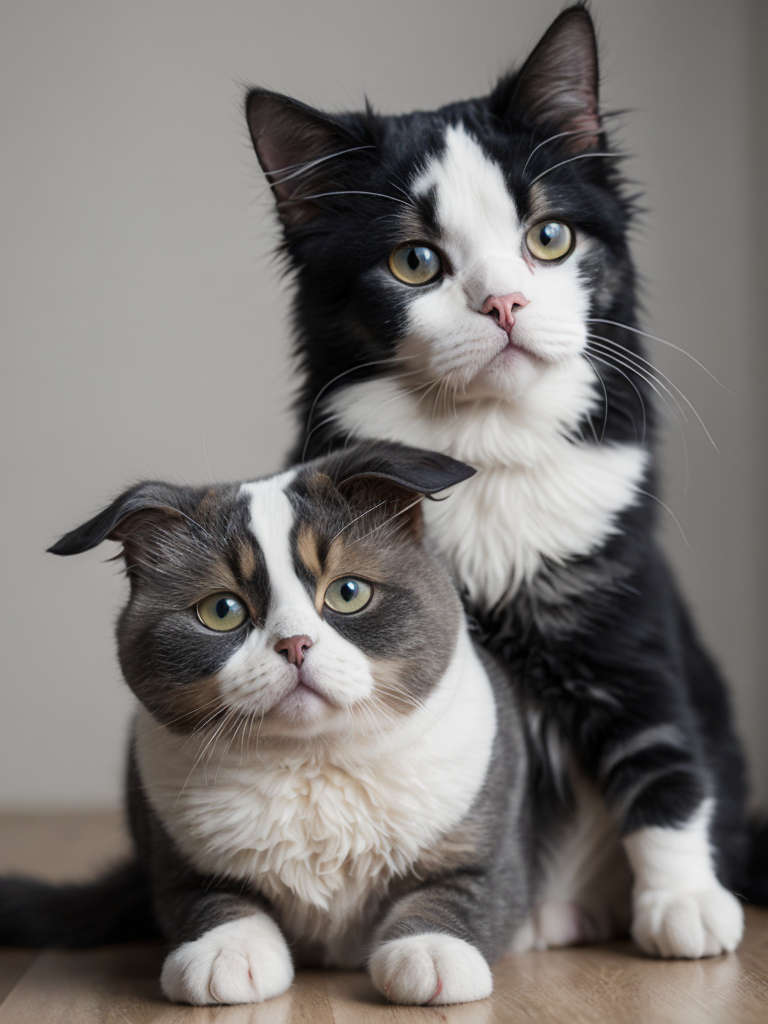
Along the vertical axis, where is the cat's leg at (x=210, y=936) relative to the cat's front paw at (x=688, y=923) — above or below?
above

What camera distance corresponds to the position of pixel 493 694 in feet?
4.23

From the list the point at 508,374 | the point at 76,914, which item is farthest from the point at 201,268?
the point at 76,914

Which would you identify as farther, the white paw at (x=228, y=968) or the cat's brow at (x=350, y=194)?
the cat's brow at (x=350, y=194)

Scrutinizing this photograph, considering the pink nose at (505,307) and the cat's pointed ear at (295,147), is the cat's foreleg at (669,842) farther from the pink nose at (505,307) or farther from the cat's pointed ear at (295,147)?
the cat's pointed ear at (295,147)

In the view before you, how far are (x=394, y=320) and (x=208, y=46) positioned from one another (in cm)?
158

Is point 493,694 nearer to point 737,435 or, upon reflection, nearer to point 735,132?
point 737,435

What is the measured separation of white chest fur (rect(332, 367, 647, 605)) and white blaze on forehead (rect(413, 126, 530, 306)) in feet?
0.55

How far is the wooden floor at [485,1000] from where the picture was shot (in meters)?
1.00

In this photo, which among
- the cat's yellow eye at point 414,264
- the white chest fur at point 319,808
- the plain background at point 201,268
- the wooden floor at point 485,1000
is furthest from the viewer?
the plain background at point 201,268

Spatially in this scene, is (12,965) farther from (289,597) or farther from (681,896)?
(681,896)

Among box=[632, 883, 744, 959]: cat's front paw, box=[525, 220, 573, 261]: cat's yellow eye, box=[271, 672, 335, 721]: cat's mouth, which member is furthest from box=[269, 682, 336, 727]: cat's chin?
box=[525, 220, 573, 261]: cat's yellow eye

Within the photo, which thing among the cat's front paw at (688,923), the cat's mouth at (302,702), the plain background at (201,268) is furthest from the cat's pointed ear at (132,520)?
the plain background at (201,268)

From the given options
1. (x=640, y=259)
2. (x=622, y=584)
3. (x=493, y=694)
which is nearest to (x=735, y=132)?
(x=640, y=259)

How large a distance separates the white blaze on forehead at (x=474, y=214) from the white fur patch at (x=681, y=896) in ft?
2.19
